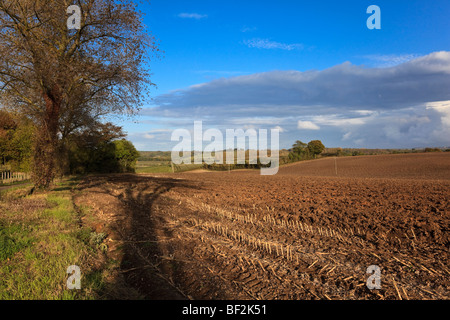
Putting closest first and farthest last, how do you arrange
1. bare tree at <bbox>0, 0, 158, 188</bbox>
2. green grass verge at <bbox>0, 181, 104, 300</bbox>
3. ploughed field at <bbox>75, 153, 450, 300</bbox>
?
green grass verge at <bbox>0, 181, 104, 300</bbox> < ploughed field at <bbox>75, 153, 450, 300</bbox> < bare tree at <bbox>0, 0, 158, 188</bbox>

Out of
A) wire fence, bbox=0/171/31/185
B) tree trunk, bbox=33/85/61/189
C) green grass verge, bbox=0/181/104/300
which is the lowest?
green grass verge, bbox=0/181/104/300

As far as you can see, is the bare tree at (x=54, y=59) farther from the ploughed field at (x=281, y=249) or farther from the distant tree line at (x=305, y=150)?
the distant tree line at (x=305, y=150)

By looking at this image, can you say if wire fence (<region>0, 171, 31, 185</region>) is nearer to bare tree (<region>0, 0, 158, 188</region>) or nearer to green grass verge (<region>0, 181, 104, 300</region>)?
bare tree (<region>0, 0, 158, 188</region>)

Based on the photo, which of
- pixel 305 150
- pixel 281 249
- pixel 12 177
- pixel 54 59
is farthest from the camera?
pixel 305 150

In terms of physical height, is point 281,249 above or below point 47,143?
below

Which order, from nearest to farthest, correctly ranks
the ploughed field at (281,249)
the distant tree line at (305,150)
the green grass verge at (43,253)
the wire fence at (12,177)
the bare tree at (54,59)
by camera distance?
the green grass verge at (43,253)
the ploughed field at (281,249)
the bare tree at (54,59)
the wire fence at (12,177)
the distant tree line at (305,150)

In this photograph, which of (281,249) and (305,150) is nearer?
(281,249)

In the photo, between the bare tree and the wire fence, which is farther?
the wire fence

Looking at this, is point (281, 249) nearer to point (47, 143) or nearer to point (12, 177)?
point (47, 143)

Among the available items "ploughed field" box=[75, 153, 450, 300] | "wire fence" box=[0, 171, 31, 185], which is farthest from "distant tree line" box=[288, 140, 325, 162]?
"ploughed field" box=[75, 153, 450, 300]

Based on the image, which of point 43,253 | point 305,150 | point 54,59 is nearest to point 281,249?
point 43,253

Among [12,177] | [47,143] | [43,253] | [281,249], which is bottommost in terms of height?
[281,249]

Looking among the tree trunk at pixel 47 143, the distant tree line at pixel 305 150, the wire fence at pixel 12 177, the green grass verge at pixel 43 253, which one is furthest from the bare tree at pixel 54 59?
the distant tree line at pixel 305 150
